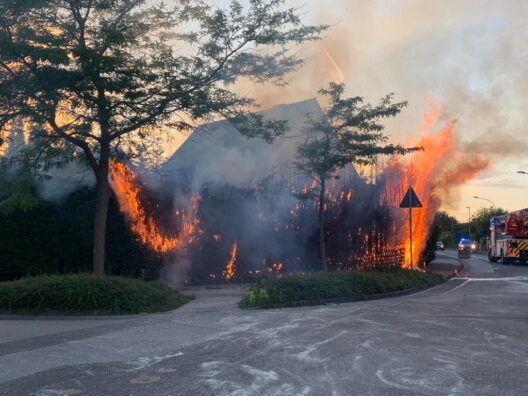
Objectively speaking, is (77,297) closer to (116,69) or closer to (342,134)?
(116,69)

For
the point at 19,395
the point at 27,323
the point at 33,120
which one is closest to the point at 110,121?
the point at 33,120

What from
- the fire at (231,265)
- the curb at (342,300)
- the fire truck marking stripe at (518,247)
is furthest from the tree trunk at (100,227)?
the fire truck marking stripe at (518,247)

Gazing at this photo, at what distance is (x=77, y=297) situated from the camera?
9.96 m

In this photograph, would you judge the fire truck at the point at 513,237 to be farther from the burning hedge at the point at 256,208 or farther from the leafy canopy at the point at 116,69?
the leafy canopy at the point at 116,69

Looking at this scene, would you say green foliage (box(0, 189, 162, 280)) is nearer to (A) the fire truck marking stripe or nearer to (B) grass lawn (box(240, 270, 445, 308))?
(B) grass lawn (box(240, 270, 445, 308))

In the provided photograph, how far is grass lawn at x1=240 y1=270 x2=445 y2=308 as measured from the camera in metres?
11.0

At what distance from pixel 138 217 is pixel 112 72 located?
4.57 m

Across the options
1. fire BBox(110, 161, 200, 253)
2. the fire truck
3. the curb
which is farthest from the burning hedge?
the fire truck

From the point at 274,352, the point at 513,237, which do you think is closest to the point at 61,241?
the point at 274,352

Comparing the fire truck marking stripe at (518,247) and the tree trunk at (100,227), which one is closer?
the tree trunk at (100,227)

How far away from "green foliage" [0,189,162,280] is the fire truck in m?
23.4

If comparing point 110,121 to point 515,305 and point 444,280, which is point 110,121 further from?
point 444,280

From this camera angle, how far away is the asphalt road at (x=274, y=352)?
5.16 metres

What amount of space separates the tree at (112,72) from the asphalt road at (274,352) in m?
4.16
